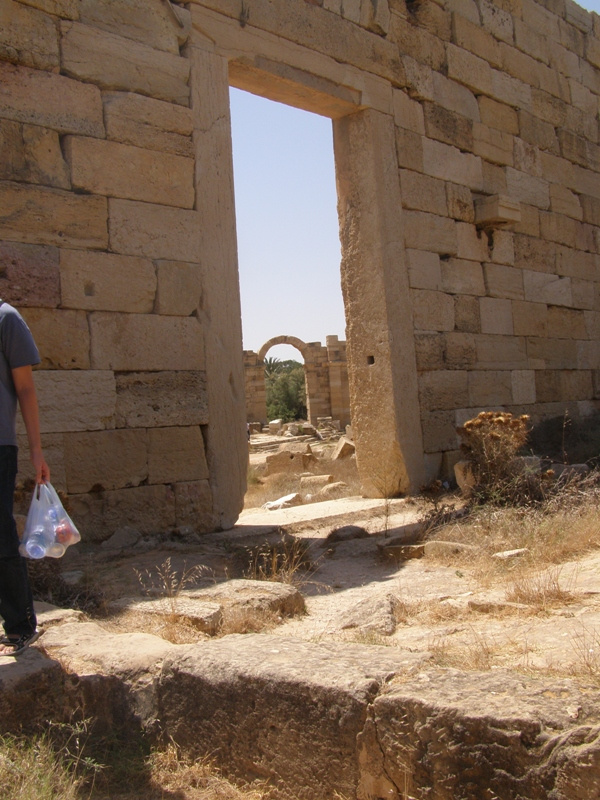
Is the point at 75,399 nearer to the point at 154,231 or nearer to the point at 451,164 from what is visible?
the point at 154,231

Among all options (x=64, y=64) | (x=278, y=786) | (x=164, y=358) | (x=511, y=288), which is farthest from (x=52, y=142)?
(x=511, y=288)

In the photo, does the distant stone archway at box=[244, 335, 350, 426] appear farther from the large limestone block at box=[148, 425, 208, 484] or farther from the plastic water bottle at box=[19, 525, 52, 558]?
the plastic water bottle at box=[19, 525, 52, 558]

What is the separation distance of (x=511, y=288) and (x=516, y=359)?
80cm

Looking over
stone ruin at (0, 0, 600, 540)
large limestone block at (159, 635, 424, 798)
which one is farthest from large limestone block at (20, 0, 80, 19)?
large limestone block at (159, 635, 424, 798)

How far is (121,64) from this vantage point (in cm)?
563

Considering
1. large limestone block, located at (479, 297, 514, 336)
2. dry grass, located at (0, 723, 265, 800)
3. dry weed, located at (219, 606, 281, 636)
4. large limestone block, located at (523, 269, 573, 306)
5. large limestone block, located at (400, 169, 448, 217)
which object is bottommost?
dry grass, located at (0, 723, 265, 800)

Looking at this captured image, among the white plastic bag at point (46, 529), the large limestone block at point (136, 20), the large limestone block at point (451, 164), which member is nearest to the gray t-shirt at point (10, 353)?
the white plastic bag at point (46, 529)

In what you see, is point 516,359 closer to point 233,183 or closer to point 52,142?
point 233,183

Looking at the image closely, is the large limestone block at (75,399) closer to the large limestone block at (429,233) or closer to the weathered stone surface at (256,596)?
the weathered stone surface at (256,596)

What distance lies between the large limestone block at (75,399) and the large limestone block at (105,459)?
0.09 m

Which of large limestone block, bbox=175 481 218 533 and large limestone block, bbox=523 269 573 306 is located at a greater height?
large limestone block, bbox=523 269 573 306

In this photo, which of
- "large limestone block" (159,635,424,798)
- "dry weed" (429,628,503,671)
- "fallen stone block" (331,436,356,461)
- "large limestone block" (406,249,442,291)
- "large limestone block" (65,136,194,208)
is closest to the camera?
"large limestone block" (159,635,424,798)

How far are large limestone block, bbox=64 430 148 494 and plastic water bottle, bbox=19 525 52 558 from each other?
250cm

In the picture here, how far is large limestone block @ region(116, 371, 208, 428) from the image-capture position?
18.1 feet
